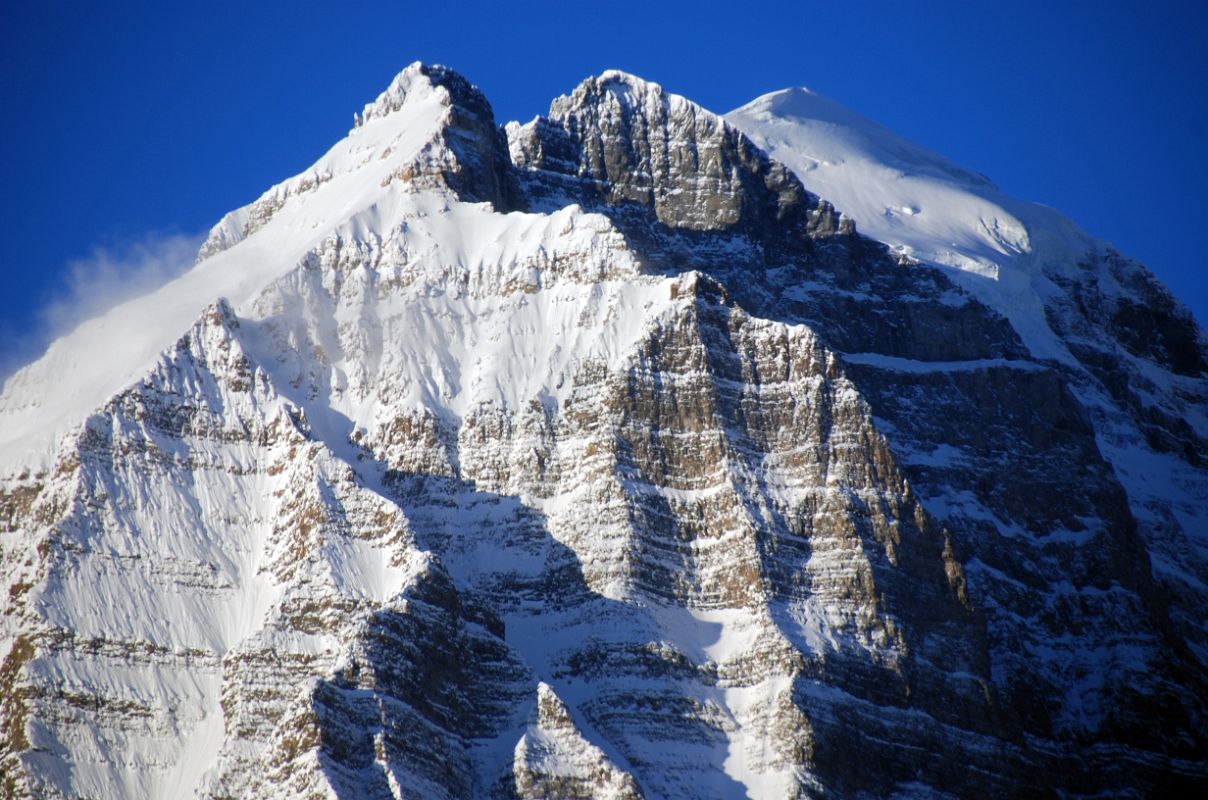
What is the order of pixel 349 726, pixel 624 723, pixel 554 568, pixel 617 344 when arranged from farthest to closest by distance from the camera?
pixel 617 344 < pixel 554 568 < pixel 624 723 < pixel 349 726

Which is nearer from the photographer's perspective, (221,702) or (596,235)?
(221,702)

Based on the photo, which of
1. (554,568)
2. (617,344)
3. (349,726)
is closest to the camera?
(349,726)

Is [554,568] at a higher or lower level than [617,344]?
lower

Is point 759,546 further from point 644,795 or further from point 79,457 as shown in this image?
point 79,457

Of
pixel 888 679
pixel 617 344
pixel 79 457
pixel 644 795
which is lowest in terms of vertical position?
pixel 644 795

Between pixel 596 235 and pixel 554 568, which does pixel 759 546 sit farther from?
pixel 596 235

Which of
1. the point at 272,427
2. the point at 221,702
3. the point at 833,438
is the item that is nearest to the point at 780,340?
the point at 833,438
